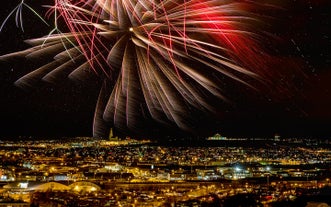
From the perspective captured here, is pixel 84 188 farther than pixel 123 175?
No

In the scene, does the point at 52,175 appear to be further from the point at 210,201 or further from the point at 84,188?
the point at 210,201

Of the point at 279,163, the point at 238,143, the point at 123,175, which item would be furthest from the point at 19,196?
the point at 238,143

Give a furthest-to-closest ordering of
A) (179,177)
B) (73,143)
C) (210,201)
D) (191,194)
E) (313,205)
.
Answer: (73,143)
(179,177)
(191,194)
(210,201)
(313,205)

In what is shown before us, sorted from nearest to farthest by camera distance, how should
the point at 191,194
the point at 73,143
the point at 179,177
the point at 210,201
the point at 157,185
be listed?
the point at 210,201
the point at 191,194
the point at 157,185
the point at 179,177
the point at 73,143

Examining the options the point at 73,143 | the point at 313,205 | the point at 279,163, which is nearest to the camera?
the point at 313,205

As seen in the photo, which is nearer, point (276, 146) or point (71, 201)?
point (71, 201)

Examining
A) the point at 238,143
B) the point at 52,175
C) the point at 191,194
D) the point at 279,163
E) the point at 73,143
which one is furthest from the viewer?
the point at 238,143

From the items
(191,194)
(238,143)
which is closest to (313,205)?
(191,194)

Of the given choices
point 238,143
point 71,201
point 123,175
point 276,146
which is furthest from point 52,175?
point 238,143

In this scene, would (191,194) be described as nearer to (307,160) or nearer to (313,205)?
(313,205)
